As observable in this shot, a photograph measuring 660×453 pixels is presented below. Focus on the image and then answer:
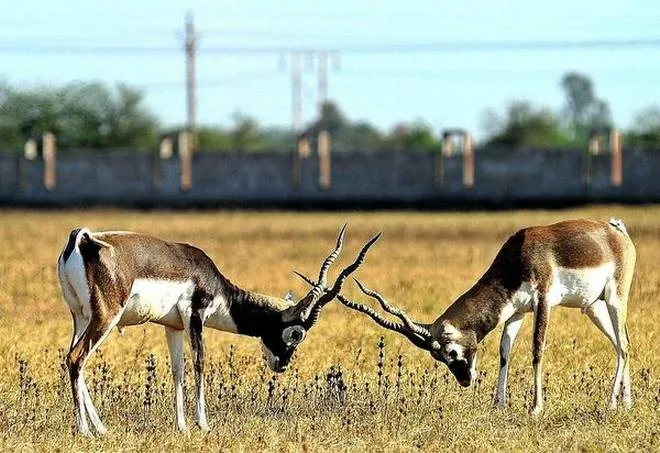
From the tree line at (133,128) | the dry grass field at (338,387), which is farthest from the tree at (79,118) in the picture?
the dry grass field at (338,387)

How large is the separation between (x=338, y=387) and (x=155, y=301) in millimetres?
1628

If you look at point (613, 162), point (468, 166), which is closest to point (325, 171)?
point (468, 166)

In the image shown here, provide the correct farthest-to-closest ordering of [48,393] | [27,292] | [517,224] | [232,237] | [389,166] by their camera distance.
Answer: [389,166], [517,224], [232,237], [27,292], [48,393]

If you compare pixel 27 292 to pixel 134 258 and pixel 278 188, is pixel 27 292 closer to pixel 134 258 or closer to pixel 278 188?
pixel 134 258

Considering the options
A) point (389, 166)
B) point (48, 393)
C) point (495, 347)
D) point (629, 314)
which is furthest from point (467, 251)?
point (389, 166)

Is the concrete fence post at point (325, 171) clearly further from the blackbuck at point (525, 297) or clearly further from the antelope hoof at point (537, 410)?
the antelope hoof at point (537, 410)

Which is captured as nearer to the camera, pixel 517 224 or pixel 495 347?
pixel 495 347

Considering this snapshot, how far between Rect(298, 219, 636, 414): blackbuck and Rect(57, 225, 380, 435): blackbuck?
0.51m

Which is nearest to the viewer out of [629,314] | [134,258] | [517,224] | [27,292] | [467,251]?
[134,258]

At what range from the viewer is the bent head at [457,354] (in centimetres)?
1209

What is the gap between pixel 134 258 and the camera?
11.0m

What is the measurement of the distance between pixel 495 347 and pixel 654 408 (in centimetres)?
405

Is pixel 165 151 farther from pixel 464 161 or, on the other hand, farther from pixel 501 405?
pixel 501 405

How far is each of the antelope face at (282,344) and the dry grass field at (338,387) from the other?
261 millimetres
